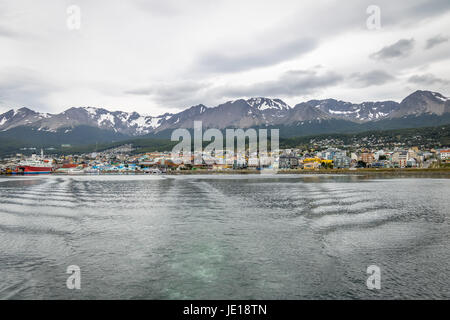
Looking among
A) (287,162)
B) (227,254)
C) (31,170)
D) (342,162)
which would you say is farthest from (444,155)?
(31,170)

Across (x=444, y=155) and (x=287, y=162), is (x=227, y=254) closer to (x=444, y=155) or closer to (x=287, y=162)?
(x=287, y=162)

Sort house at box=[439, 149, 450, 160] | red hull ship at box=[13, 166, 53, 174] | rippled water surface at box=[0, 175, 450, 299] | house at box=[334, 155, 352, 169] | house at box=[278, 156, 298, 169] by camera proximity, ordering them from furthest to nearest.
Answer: house at box=[278, 156, 298, 169]
house at box=[334, 155, 352, 169]
red hull ship at box=[13, 166, 53, 174]
house at box=[439, 149, 450, 160]
rippled water surface at box=[0, 175, 450, 299]

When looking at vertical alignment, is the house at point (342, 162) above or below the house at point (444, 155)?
below

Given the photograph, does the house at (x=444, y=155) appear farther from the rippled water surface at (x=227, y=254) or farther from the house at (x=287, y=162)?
the rippled water surface at (x=227, y=254)

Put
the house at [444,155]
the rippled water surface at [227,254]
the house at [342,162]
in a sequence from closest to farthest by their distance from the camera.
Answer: the rippled water surface at [227,254] < the house at [444,155] < the house at [342,162]

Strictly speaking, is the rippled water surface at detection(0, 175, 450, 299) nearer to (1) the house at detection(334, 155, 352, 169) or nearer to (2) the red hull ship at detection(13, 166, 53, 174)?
(1) the house at detection(334, 155, 352, 169)

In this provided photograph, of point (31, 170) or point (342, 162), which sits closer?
point (31, 170)

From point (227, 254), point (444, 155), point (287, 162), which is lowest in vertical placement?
point (227, 254)

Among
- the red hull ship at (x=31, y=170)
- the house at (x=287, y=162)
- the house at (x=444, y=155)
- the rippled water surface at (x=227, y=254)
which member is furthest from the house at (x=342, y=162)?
the red hull ship at (x=31, y=170)

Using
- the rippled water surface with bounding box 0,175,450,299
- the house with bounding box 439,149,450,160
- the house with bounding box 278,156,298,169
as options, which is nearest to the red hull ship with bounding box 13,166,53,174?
the house with bounding box 278,156,298,169

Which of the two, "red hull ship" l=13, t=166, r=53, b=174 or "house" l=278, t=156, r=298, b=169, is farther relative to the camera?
"house" l=278, t=156, r=298, b=169
